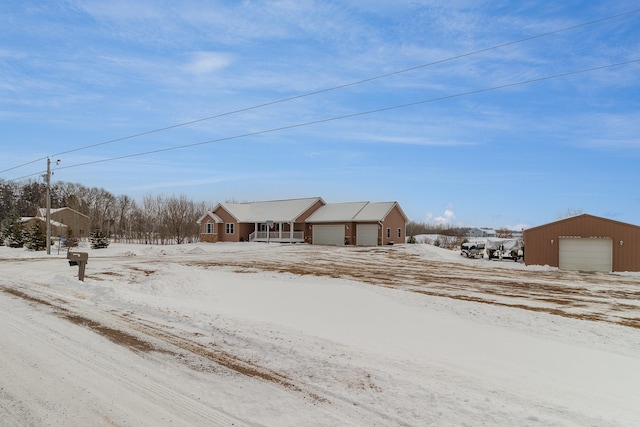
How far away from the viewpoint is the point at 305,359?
638 cm

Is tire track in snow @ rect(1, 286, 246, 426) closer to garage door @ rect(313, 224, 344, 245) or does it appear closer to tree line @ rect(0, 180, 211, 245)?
garage door @ rect(313, 224, 344, 245)

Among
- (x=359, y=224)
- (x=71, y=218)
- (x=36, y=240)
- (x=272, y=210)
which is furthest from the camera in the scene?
(x=71, y=218)

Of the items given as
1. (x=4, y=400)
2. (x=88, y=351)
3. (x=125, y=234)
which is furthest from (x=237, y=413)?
(x=125, y=234)

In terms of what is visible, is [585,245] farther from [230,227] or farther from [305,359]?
[230,227]

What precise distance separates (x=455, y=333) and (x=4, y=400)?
26.4ft

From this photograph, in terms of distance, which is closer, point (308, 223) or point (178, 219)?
point (308, 223)

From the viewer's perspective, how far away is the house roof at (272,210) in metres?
52.3

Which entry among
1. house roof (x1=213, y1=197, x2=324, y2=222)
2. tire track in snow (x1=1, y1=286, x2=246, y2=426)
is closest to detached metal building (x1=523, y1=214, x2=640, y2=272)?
house roof (x1=213, y1=197, x2=324, y2=222)

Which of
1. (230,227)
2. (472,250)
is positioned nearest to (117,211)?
(230,227)

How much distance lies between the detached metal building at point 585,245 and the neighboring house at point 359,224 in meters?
19.6

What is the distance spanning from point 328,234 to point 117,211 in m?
57.6

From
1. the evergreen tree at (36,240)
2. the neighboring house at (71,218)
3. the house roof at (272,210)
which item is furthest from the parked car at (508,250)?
the neighboring house at (71,218)

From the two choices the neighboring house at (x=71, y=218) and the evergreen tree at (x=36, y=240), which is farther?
the neighboring house at (x=71, y=218)

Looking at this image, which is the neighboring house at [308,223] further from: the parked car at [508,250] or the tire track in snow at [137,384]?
the tire track in snow at [137,384]
